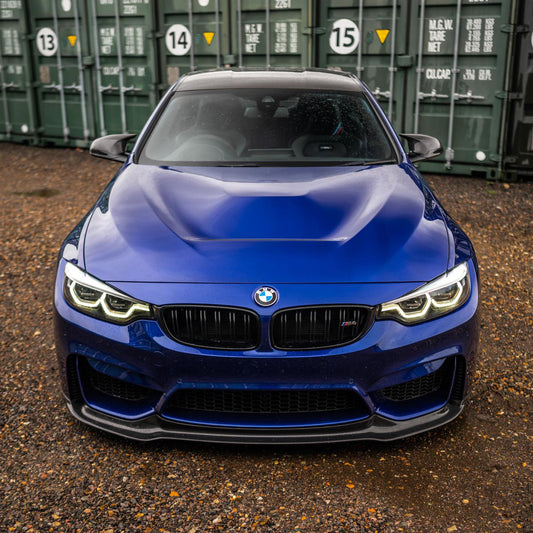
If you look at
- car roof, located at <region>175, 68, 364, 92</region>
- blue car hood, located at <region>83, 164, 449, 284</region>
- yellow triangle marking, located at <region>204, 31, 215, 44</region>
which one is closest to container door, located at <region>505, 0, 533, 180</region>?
yellow triangle marking, located at <region>204, 31, 215, 44</region>

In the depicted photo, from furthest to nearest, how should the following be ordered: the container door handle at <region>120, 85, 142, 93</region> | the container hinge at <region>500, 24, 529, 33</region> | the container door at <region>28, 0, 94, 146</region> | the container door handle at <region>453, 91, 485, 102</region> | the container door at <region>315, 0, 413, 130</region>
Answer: the container door at <region>28, 0, 94, 146</region> → the container door handle at <region>120, 85, 142, 93</region> → the container door at <region>315, 0, 413, 130</region> → the container door handle at <region>453, 91, 485, 102</region> → the container hinge at <region>500, 24, 529, 33</region>

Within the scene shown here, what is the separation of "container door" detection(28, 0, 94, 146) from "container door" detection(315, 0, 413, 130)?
393 centimetres

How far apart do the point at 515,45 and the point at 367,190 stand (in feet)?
18.3

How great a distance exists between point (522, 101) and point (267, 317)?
659 centimetres

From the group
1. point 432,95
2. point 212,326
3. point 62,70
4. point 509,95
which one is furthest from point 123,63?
point 212,326

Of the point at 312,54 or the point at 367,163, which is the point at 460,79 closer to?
the point at 312,54

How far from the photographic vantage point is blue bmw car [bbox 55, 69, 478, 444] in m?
2.69

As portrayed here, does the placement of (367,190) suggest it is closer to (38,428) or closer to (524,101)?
(38,428)

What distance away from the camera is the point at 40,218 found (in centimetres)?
738

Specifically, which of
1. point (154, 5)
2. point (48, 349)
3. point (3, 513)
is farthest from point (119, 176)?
point (154, 5)

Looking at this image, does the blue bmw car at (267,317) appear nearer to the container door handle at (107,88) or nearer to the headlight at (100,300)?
the headlight at (100,300)

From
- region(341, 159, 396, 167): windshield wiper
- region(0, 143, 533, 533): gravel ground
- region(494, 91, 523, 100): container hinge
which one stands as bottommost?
region(0, 143, 533, 533): gravel ground

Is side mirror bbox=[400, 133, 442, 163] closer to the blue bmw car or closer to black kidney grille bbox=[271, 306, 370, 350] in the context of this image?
the blue bmw car

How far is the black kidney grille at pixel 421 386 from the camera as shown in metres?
2.87
